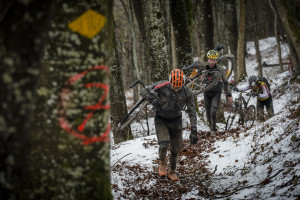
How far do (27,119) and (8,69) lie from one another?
32 cm

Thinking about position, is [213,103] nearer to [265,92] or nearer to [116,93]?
[265,92]

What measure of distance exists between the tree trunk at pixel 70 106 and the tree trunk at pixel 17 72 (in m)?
0.41

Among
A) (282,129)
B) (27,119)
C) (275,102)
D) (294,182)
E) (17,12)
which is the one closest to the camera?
(17,12)

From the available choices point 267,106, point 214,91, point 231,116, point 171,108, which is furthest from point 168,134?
point 267,106

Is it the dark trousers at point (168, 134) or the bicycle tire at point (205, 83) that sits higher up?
the bicycle tire at point (205, 83)

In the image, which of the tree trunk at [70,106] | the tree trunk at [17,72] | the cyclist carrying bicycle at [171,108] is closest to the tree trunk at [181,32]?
the cyclist carrying bicycle at [171,108]

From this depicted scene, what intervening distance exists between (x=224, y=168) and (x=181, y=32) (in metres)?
5.61

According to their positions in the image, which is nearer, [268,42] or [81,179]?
[81,179]

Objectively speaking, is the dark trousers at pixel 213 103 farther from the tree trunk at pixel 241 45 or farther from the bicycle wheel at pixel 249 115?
the tree trunk at pixel 241 45

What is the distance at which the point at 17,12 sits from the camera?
158cm

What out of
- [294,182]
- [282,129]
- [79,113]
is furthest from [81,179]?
[282,129]

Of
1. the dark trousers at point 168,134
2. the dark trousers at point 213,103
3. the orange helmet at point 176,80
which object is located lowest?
the dark trousers at point 168,134

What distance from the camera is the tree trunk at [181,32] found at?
9913 millimetres

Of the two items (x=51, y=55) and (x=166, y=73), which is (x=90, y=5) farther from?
(x=166, y=73)
